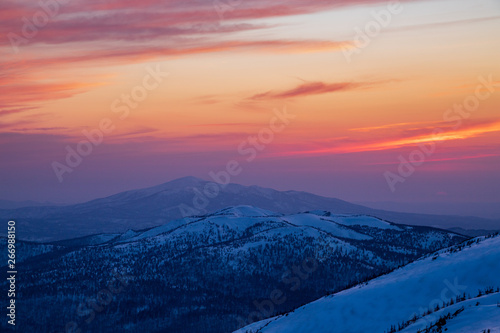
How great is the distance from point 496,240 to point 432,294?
10662 mm

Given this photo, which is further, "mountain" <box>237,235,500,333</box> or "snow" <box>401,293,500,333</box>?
"mountain" <box>237,235,500,333</box>

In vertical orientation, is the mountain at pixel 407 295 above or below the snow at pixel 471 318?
above

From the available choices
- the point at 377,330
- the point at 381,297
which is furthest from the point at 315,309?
the point at 377,330

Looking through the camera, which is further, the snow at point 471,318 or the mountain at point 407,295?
the mountain at point 407,295

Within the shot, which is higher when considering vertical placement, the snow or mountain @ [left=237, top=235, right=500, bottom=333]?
mountain @ [left=237, top=235, right=500, bottom=333]

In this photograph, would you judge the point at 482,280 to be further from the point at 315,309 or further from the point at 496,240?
the point at 315,309

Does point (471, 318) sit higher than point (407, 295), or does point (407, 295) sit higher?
point (407, 295)

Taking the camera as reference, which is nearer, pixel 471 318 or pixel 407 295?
pixel 471 318

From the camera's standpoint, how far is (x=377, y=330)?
131ft

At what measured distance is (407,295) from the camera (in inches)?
1750

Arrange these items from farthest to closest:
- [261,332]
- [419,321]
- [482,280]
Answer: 1. [261,332]
2. [482,280]
3. [419,321]

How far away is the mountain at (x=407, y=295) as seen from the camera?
41.4 m

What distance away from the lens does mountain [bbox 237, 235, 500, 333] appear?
136 feet

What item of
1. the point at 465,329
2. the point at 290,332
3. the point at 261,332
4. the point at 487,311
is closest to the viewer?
the point at 465,329
